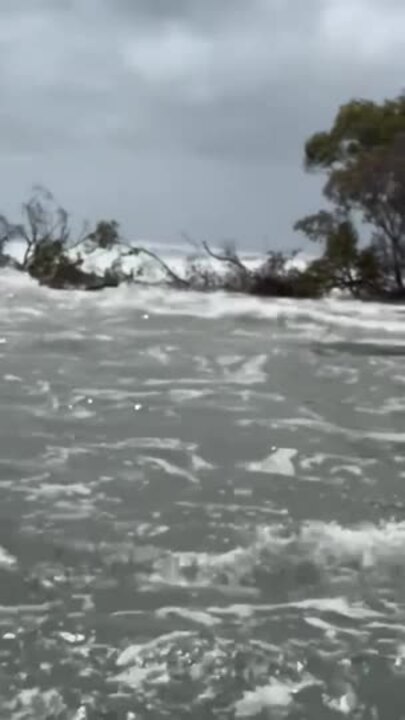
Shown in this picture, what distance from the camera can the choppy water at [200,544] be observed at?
4.39 metres

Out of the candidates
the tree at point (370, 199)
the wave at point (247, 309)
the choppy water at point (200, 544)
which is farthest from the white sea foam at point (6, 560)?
the tree at point (370, 199)

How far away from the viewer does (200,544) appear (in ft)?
20.3

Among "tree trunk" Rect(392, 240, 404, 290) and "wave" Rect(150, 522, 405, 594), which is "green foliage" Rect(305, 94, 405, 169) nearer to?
"tree trunk" Rect(392, 240, 404, 290)

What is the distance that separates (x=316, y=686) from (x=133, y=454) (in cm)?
428

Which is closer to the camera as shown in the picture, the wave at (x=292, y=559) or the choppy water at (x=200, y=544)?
the choppy water at (x=200, y=544)

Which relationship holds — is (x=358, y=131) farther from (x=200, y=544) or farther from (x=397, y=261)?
(x=200, y=544)

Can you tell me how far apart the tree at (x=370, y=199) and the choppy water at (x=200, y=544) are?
71.1 feet

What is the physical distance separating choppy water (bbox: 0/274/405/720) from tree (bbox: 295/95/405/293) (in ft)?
71.1

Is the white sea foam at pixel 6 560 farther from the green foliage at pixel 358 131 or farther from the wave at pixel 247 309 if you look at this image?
the green foliage at pixel 358 131

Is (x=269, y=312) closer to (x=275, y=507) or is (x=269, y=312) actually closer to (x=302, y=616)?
(x=275, y=507)

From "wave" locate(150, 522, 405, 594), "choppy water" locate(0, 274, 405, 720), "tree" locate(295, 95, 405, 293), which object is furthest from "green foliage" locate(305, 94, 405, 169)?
"wave" locate(150, 522, 405, 594)

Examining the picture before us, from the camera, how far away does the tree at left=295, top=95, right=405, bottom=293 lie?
3453 centimetres

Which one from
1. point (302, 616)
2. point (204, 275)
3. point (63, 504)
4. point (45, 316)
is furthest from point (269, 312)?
point (302, 616)

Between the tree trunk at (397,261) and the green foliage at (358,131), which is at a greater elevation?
the green foliage at (358,131)
